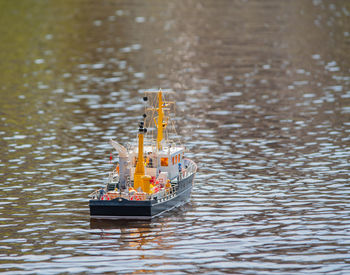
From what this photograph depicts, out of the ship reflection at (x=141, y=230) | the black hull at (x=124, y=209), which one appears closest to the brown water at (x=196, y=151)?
the ship reflection at (x=141, y=230)

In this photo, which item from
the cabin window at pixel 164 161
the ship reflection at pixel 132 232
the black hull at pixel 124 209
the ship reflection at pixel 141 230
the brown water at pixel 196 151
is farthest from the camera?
the cabin window at pixel 164 161

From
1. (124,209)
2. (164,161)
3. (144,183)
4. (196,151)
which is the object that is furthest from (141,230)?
(196,151)

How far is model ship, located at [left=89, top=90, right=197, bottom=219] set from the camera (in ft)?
190

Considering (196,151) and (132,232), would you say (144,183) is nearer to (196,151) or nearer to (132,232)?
(132,232)

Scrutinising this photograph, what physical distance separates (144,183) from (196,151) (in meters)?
23.5

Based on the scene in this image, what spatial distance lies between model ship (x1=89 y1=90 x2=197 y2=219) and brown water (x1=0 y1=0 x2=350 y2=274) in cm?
126

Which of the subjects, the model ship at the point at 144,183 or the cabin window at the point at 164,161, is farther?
the cabin window at the point at 164,161

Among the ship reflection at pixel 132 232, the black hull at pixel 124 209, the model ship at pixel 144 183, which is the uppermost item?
the model ship at pixel 144 183

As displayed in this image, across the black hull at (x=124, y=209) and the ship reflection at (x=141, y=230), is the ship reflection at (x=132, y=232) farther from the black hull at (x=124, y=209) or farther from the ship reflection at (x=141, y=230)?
the black hull at (x=124, y=209)

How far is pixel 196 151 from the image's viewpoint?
82.0 metres

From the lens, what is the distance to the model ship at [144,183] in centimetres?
5806

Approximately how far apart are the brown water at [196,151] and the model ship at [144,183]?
1257 millimetres

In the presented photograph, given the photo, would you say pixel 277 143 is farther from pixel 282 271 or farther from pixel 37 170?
pixel 282 271

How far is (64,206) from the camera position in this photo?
62938 millimetres
